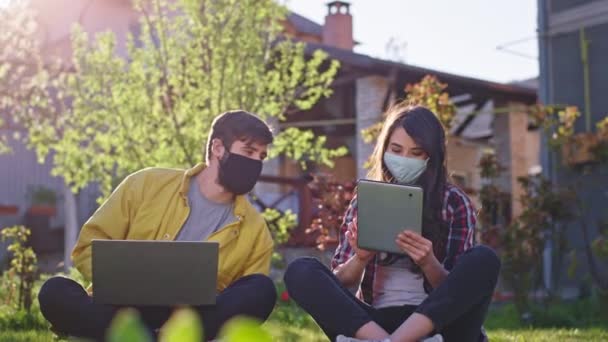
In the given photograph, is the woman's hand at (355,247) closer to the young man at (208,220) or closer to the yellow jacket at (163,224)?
the young man at (208,220)

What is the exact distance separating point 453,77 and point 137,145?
8.24 m

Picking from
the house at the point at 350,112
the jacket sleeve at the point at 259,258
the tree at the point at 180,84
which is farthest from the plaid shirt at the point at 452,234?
the house at the point at 350,112

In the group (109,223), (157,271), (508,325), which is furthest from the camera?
(508,325)

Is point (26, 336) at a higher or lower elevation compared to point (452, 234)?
lower

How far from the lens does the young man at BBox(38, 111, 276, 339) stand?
143 inches

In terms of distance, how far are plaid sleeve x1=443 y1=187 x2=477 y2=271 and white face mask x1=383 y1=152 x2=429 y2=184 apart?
0.17 meters

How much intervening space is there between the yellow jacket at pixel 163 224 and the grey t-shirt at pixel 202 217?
4 cm

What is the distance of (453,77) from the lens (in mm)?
15836

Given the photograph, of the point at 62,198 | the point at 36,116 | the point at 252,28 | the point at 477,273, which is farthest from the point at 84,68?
the point at 62,198

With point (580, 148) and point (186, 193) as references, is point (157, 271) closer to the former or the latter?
point (186, 193)

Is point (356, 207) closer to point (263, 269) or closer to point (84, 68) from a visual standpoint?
point (263, 269)

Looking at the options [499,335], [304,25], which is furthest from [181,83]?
[304,25]

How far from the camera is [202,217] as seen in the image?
3969 millimetres

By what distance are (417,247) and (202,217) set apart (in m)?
1.14
